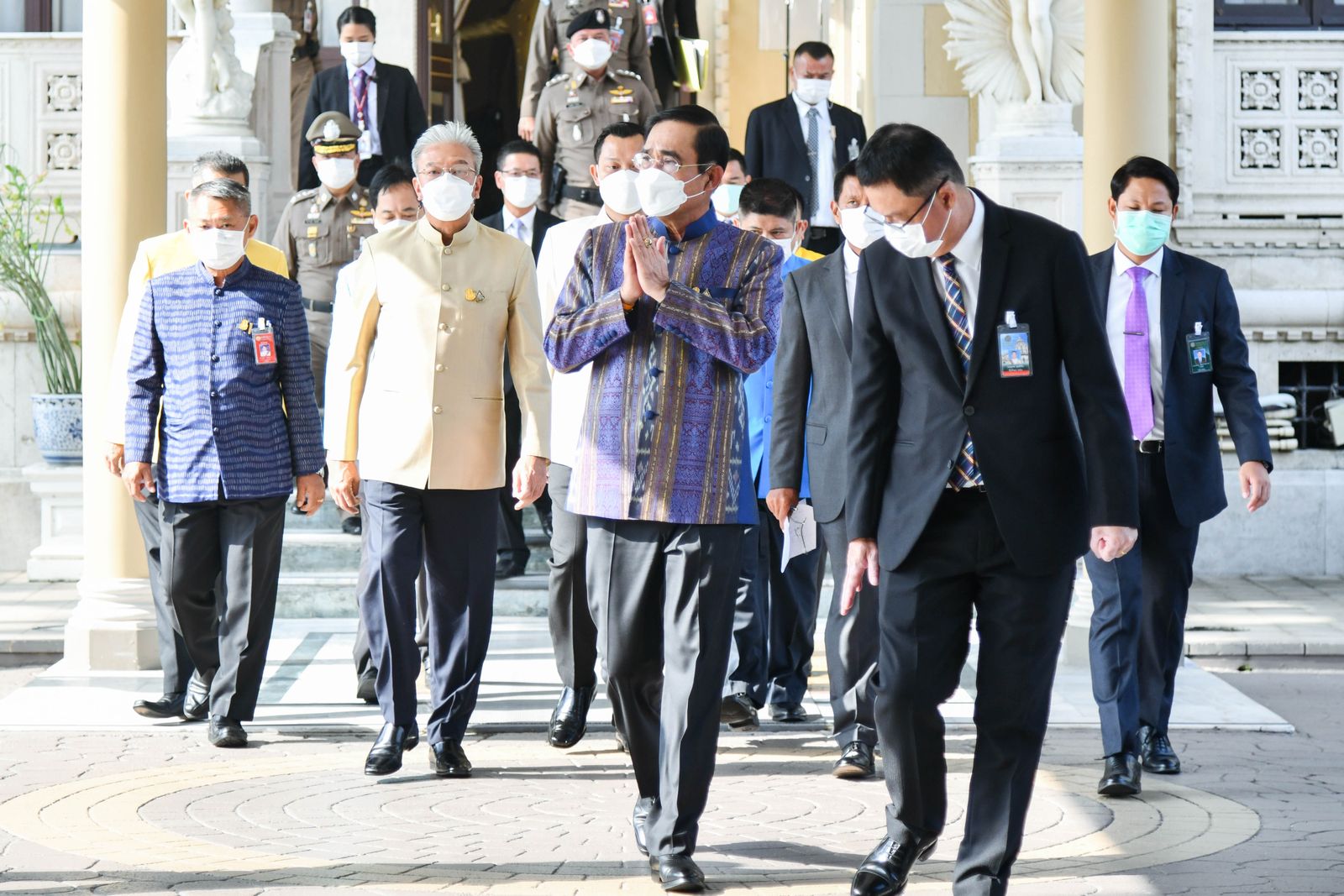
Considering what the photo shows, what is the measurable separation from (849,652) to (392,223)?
2299 mm

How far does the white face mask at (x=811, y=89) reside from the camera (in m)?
11.3

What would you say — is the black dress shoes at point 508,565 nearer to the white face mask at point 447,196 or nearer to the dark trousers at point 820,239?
the dark trousers at point 820,239

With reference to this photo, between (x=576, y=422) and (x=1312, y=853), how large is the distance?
9.44 ft

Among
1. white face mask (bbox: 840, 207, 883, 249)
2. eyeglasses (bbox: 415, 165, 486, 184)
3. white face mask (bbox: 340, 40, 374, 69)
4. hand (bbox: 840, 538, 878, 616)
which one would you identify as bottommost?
hand (bbox: 840, 538, 878, 616)

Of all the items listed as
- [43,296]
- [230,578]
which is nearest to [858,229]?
[230,578]

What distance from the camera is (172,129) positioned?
12.6 metres

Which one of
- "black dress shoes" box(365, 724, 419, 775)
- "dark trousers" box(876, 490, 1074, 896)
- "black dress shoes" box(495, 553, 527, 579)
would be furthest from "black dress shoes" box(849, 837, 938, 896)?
"black dress shoes" box(495, 553, 527, 579)

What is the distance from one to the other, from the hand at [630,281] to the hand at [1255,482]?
7.71ft

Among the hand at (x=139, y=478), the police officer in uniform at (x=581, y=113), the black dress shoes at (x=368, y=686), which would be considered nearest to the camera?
the hand at (x=139, y=478)

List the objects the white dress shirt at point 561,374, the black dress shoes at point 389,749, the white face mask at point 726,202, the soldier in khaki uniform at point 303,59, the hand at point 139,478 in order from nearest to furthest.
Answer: the black dress shoes at point 389,749, the white dress shirt at point 561,374, the hand at point 139,478, the white face mask at point 726,202, the soldier in khaki uniform at point 303,59

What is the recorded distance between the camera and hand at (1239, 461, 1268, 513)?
6754mm

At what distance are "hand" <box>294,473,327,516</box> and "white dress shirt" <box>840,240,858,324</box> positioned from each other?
2165 mm

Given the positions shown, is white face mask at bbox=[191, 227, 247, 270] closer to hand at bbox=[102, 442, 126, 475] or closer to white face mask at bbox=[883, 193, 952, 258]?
hand at bbox=[102, 442, 126, 475]

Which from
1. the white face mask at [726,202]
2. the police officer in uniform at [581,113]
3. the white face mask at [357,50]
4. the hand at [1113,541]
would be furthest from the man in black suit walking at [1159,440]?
the white face mask at [357,50]
